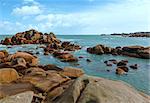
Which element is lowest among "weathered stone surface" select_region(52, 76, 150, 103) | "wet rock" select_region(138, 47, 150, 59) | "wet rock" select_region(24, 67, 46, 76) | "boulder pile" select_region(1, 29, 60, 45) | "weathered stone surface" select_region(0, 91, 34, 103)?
"boulder pile" select_region(1, 29, 60, 45)

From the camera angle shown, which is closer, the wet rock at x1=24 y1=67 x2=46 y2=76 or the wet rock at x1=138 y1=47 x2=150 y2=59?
the wet rock at x1=24 y1=67 x2=46 y2=76

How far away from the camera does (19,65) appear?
74.6 feet

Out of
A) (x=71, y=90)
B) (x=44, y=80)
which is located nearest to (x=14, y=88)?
(x=44, y=80)

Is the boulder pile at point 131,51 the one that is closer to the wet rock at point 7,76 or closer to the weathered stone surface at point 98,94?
the wet rock at point 7,76

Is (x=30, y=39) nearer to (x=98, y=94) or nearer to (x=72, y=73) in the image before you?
(x=72, y=73)

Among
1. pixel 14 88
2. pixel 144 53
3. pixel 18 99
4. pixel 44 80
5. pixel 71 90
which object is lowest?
pixel 144 53

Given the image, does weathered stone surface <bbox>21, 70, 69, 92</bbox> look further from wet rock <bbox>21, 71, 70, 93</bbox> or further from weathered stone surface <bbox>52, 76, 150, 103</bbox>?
weathered stone surface <bbox>52, 76, 150, 103</bbox>

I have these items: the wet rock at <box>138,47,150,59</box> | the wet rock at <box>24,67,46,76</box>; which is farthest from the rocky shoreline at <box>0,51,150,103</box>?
the wet rock at <box>138,47,150,59</box>

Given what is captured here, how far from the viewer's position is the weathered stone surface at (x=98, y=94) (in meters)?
9.19

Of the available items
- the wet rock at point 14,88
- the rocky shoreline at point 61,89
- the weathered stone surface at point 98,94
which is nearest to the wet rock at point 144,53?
the rocky shoreline at point 61,89

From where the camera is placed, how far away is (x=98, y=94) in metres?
9.30

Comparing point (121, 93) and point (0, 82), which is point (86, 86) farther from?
point (0, 82)

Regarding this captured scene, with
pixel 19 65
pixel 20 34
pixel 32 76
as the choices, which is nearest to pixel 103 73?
pixel 19 65

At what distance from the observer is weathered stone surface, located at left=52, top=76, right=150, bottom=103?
919 cm
